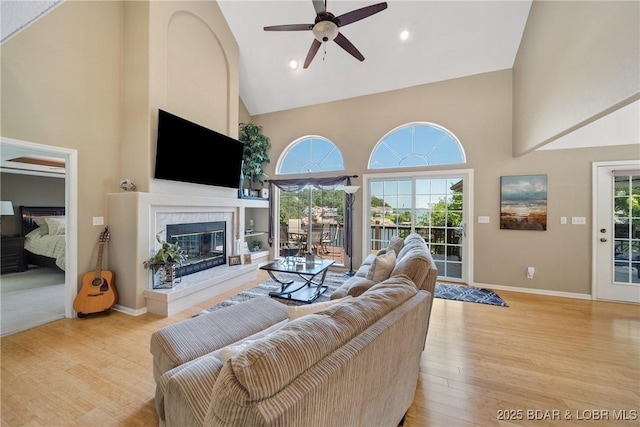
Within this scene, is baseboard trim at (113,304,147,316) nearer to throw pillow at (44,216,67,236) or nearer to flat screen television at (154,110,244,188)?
flat screen television at (154,110,244,188)

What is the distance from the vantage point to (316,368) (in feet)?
2.65

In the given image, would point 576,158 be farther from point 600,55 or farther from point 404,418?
point 404,418

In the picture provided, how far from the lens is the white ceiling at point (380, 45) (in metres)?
3.80

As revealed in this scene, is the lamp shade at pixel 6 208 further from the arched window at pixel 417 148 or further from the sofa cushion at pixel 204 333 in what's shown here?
the arched window at pixel 417 148

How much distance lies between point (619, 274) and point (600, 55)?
3.42 metres

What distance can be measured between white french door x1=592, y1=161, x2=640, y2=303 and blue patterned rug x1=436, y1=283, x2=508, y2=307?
1.52 meters

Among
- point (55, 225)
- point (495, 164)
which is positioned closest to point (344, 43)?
point (495, 164)

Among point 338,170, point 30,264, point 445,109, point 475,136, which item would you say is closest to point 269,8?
point 338,170

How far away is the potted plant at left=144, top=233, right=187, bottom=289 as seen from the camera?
3260 millimetres

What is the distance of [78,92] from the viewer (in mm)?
3094

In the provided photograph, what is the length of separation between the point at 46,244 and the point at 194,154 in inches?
139

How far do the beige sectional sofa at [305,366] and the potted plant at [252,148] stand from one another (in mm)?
4241

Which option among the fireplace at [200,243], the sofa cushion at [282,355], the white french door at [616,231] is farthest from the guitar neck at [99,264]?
the white french door at [616,231]

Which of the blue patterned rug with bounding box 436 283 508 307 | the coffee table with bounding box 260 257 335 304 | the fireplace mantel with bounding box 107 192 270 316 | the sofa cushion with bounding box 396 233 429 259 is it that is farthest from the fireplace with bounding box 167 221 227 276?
the blue patterned rug with bounding box 436 283 508 307
